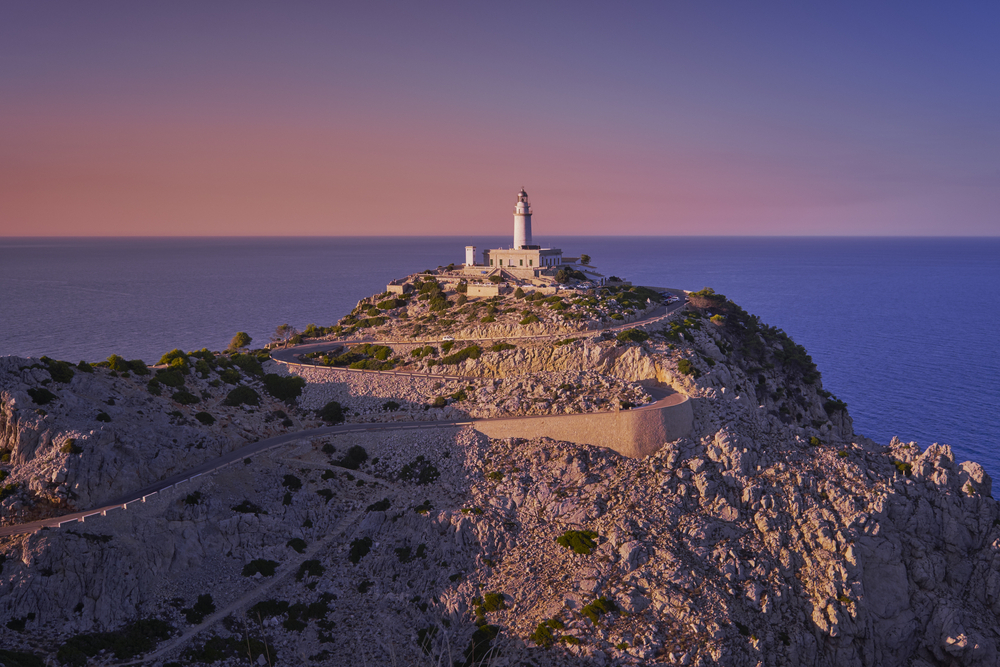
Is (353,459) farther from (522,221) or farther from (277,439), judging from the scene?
(522,221)

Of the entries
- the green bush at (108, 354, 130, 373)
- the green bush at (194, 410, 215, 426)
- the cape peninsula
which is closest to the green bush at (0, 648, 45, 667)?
the cape peninsula

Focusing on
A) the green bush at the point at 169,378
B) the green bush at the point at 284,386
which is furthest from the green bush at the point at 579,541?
the green bush at the point at 169,378

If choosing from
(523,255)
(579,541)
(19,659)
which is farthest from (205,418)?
(523,255)

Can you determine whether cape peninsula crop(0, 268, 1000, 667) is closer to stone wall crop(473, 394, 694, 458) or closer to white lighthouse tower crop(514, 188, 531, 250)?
stone wall crop(473, 394, 694, 458)

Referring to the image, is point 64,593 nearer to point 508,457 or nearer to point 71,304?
point 508,457

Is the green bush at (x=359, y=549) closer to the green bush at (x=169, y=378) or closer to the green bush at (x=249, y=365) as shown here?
the green bush at (x=169, y=378)

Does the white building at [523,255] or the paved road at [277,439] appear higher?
the white building at [523,255]
